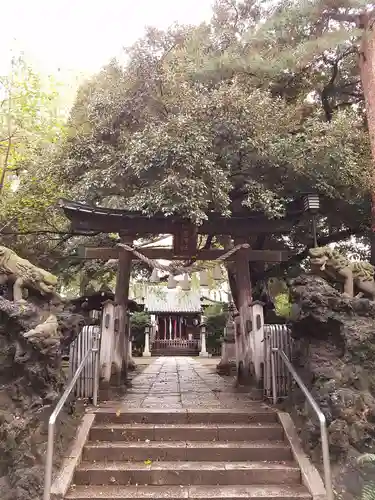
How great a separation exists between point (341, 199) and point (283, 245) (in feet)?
9.89

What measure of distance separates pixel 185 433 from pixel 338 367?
98.6 inches

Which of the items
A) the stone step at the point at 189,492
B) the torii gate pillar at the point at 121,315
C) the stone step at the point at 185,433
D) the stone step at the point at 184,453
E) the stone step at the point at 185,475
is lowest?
the stone step at the point at 189,492

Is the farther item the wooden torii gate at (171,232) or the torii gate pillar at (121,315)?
the wooden torii gate at (171,232)

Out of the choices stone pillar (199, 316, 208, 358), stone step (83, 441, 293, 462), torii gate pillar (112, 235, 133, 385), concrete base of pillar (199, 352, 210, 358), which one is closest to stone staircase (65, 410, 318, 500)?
stone step (83, 441, 293, 462)

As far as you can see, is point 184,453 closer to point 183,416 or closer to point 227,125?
point 183,416

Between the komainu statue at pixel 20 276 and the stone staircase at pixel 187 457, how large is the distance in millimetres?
2301

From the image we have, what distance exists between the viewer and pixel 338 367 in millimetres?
6023

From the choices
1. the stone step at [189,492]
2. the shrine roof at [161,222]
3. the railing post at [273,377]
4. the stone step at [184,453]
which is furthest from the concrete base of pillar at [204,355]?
the stone step at [189,492]

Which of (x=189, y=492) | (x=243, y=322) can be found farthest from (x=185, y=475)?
(x=243, y=322)

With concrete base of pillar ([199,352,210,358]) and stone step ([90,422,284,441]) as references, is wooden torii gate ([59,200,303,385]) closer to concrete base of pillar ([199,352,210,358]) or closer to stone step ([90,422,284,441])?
stone step ([90,422,284,441])

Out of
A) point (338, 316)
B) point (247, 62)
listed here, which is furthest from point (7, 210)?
point (338, 316)

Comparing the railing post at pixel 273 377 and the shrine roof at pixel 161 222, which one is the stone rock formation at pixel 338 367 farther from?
the shrine roof at pixel 161 222

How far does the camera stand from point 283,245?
516 inches

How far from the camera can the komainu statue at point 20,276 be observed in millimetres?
6188
